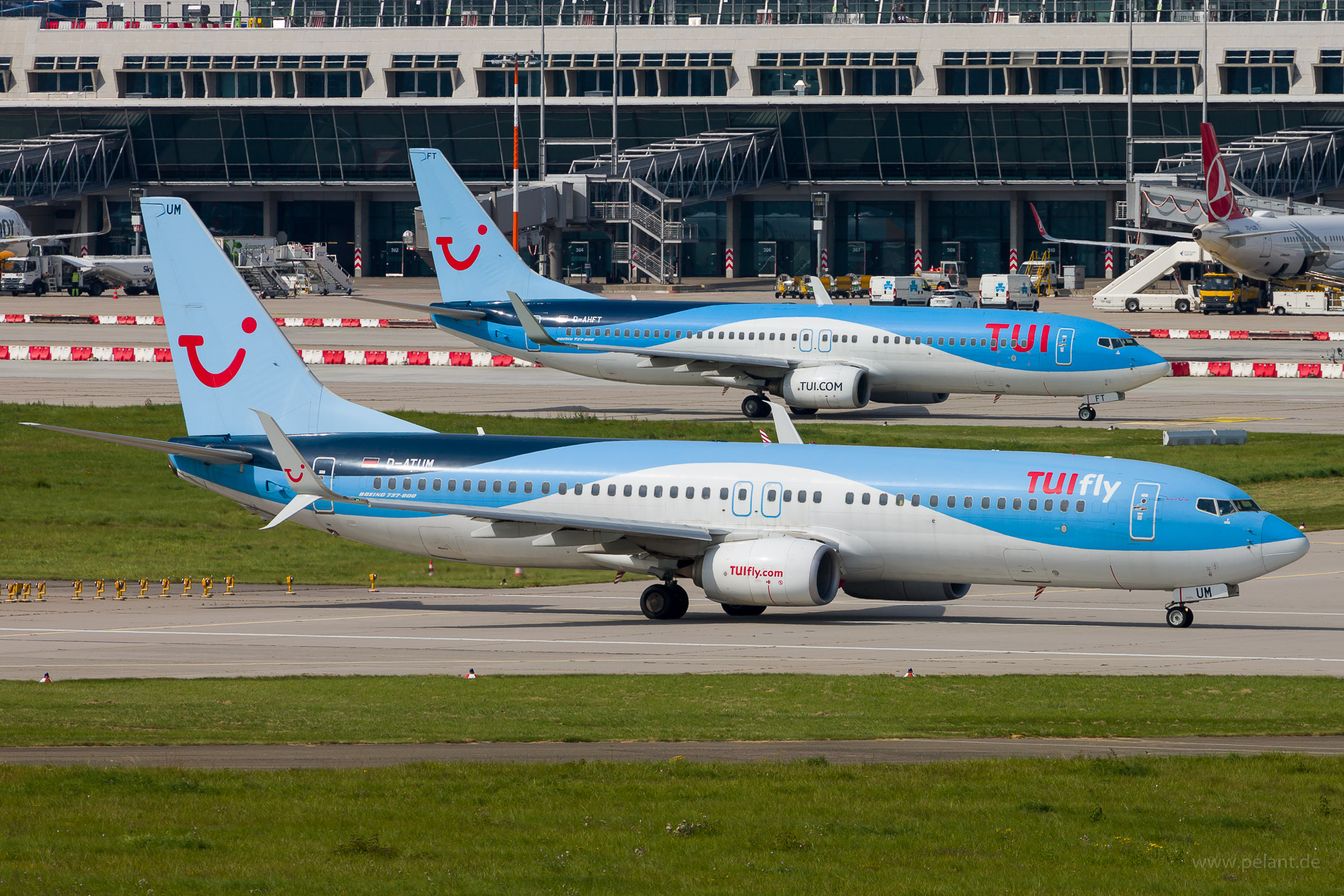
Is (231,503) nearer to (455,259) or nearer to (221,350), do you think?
(221,350)

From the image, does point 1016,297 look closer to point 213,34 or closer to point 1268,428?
point 1268,428

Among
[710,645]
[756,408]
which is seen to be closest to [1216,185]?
[756,408]

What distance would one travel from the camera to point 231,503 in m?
50.2

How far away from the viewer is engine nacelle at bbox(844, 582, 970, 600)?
36.2 meters

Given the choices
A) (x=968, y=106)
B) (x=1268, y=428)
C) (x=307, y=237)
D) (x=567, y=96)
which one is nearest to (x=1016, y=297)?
(x=968, y=106)

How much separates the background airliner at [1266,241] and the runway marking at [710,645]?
266ft

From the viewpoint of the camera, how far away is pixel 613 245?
470 feet

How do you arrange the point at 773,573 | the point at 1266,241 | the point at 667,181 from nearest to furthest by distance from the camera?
the point at 773,573, the point at 1266,241, the point at 667,181

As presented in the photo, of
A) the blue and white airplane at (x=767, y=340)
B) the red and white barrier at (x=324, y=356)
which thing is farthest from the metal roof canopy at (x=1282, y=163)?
the blue and white airplane at (x=767, y=340)

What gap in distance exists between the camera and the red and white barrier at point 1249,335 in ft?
323

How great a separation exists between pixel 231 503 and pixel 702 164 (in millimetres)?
99980

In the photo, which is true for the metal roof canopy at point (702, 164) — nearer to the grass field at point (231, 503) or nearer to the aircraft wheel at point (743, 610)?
the grass field at point (231, 503)

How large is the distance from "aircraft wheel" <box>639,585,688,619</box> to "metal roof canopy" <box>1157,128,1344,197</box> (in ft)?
352

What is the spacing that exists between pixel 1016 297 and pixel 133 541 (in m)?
86.7
